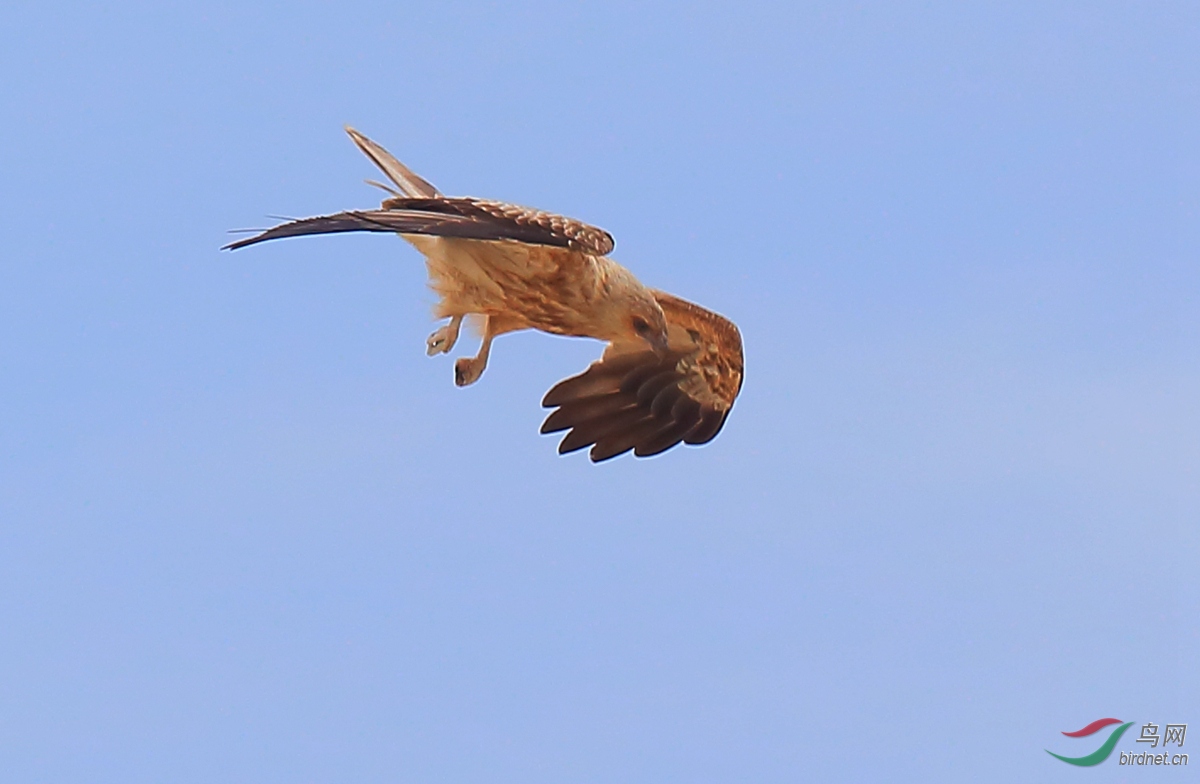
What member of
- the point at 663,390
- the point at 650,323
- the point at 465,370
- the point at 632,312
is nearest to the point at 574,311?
the point at 632,312

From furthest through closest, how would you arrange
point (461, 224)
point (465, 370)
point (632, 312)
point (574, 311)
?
1. point (465, 370)
2. point (632, 312)
3. point (574, 311)
4. point (461, 224)

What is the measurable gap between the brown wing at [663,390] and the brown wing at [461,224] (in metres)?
2.20

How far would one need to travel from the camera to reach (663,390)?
1778 centimetres

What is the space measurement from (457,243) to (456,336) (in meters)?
0.93

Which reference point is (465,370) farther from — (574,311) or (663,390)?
(663,390)

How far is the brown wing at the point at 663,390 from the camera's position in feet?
57.0

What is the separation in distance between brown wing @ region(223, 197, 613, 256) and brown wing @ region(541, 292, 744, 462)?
2203 millimetres

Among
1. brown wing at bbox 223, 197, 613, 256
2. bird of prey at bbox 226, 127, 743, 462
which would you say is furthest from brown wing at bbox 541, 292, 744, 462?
brown wing at bbox 223, 197, 613, 256

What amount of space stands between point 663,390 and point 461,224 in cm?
418

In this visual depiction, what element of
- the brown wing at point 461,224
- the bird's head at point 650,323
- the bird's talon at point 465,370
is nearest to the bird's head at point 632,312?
the bird's head at point 650,323

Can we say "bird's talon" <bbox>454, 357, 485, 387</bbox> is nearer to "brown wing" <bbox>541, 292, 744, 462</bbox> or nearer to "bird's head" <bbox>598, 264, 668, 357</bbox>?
"brown wing" <bbox>541, 292, 744, 462</bbox>

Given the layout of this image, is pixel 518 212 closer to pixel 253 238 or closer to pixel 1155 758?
pixel 253 238

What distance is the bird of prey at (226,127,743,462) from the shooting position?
562 inches

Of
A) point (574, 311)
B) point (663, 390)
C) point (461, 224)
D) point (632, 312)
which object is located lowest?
point (461, 224)
